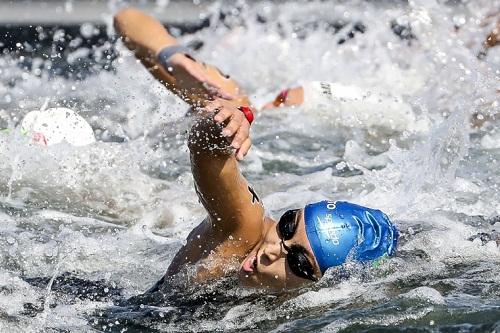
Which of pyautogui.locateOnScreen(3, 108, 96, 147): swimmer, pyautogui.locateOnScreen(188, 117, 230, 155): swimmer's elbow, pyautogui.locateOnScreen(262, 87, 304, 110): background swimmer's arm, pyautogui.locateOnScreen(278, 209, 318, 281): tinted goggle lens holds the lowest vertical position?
pyautogui.locateOnScreen(262, 87, 304, 110): background swimmer's arm

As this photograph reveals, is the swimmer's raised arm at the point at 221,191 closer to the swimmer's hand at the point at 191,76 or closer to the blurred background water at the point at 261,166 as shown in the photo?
the blurred background water at the point at 261,166

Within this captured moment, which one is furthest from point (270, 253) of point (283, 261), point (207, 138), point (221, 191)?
point (207, 138)

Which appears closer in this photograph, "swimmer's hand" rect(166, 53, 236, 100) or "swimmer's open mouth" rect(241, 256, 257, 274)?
"swimmer's hand" rect(166, 53, 236, 100)

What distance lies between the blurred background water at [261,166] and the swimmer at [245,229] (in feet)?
0.27

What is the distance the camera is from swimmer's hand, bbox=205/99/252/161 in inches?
128

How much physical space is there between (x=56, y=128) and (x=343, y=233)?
116 inches

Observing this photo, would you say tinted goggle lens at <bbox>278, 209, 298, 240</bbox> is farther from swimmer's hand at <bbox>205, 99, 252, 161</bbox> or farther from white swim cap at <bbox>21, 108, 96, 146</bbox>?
white swim cap at <bbox>21, 108, 96, 146</bbox>

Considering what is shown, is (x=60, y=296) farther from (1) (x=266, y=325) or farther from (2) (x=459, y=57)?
(2) (x=459, y=57)

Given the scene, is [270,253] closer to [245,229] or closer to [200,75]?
[245,229]

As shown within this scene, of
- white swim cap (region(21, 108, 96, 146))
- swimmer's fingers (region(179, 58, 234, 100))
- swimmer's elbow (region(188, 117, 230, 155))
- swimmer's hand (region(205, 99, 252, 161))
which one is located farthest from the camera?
white swim cap (region(21, 108, 96, 146))

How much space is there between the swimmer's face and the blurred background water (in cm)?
7

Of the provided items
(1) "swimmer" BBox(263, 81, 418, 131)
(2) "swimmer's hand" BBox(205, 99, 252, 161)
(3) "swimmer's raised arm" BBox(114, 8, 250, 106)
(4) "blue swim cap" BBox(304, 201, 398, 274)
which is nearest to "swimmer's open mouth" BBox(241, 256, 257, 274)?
(4) "blue swim cap" BBox(304, 201, 398, 274)

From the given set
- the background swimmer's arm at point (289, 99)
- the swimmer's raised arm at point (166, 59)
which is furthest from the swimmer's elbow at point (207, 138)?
the background swimmer's arm at point (289, 99)

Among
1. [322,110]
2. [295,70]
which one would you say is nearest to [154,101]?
[322,110]
